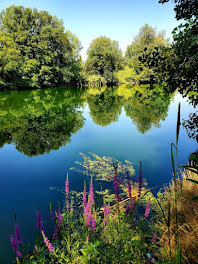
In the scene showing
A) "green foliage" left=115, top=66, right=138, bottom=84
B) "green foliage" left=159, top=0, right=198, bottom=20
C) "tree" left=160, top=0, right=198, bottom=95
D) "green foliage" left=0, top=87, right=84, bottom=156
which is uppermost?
"green foliage" left=115, top=66, right=138, bottom=84

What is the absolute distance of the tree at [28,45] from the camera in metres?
39.0

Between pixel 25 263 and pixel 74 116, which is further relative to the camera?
pixel 74 116

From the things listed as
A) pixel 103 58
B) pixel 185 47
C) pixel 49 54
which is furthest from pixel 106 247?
pixel 103 58

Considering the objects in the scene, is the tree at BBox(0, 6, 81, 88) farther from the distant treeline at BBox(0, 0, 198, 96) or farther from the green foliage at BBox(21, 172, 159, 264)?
the green foliage at BBox(21, 172, 159, 264)

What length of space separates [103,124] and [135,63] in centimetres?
4985

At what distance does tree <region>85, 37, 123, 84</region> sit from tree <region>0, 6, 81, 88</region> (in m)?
18.4

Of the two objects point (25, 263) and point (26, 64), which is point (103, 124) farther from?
point (26, 64)

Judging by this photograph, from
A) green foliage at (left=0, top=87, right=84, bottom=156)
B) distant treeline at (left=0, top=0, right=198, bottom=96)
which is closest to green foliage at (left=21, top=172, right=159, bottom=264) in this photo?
green foliage at (left=0, top=87, right=84, bottom=156)

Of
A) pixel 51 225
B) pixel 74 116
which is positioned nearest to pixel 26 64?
pixel 74 116

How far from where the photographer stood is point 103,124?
14617 millimetres

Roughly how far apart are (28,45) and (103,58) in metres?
29.1

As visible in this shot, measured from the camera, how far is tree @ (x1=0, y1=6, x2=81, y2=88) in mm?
38969

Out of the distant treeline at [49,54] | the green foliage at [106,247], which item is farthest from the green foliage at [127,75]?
the green foliage at [106,247]

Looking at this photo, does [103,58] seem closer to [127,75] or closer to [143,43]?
[127,75]
